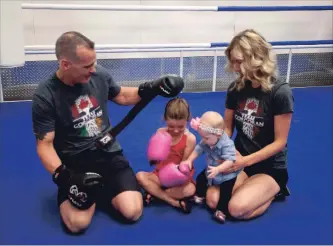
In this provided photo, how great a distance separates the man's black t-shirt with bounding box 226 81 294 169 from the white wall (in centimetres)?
199

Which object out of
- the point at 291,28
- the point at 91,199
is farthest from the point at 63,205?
the point at 291,28

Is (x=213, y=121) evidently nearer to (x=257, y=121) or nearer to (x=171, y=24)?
(x=257, y=121)

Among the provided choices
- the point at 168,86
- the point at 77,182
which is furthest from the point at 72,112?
the point at 168,86

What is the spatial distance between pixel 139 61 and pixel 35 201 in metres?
2.04

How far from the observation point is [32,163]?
7.40ft

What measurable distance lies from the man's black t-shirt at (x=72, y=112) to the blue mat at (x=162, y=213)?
13.3 inches

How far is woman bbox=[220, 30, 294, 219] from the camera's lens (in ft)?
5.42

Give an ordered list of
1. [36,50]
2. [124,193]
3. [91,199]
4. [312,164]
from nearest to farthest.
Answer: [91,199]
[124,193]
[312,164]
[36,50]

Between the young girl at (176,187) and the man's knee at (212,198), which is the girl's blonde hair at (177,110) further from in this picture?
the man's knee at (212,198)

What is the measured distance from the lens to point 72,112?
66.2 inches

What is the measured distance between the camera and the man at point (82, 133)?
155 cm

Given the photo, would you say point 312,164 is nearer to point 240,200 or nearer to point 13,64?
point 240,200

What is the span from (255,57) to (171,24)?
2.15 metres

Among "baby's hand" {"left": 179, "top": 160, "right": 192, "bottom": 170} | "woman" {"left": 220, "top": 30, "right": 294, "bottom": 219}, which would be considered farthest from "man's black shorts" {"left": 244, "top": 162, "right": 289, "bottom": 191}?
"baby's hand" {"left": 179, "top": 160, "right": 192, "bottom": 170}
